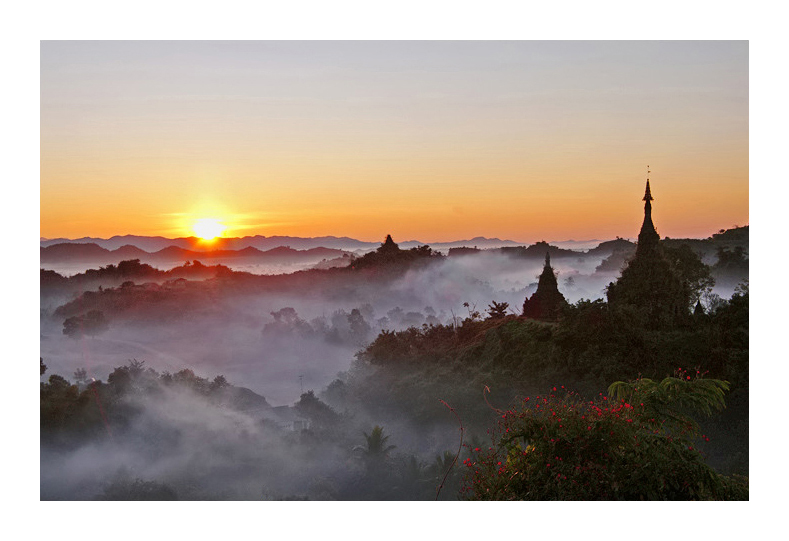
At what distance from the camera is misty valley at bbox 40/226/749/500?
26.9 ft

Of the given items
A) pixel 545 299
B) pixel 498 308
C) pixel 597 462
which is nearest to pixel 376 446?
pixel 498 308

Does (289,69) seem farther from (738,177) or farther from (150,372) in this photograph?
(738,177)

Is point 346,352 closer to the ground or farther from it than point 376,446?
farther from it

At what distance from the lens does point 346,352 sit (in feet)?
29.8

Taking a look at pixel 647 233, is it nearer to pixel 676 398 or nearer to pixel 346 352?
pixel 676 398

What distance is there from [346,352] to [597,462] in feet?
13.7

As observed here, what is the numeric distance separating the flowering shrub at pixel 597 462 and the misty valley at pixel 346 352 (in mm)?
1946

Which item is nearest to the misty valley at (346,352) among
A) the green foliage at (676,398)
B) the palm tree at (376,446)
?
the palm tree at (376,446)

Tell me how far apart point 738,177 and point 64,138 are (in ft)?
27.0

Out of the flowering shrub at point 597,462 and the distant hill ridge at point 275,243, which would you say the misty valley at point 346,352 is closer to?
the distant hill ridge at point 275,243

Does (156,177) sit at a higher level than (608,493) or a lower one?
higher
